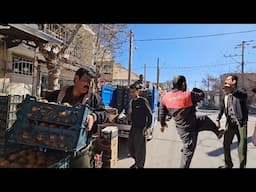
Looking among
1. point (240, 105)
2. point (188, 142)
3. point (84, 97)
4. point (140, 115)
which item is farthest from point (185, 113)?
point (84, 97)

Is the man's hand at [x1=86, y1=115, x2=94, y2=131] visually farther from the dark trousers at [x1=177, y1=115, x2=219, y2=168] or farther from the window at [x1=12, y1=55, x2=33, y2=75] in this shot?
the window at [x1=12, y1=55, x2=33, y2=75]

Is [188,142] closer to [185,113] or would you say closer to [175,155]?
[185,113]

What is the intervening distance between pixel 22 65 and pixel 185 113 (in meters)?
8.49

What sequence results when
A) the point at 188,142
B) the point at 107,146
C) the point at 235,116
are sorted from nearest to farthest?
the point at 188,142, the point at 235,116, the point at 107,146

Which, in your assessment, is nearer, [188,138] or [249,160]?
[188,138]

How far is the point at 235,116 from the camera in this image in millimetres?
3871

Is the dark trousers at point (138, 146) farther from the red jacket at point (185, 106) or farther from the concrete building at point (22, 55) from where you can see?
the concrete building at point (22, 55)

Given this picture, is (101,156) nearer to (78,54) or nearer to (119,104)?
(119,104)

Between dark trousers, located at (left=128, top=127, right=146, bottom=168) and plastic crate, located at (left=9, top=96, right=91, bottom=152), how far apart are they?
7.47 feet

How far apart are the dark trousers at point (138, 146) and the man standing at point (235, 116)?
4.37 ft
